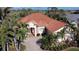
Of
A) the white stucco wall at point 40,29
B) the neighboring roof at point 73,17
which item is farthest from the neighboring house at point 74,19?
the white stucco wall at point 40,29

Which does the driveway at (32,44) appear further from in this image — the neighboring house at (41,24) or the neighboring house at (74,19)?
the neighboring house at (74,19)

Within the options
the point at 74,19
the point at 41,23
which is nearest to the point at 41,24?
the point at 41,23

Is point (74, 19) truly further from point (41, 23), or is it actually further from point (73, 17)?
point (41, 23)
